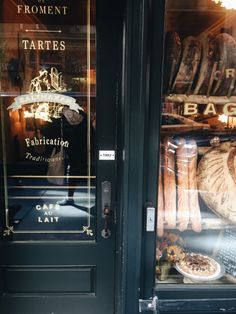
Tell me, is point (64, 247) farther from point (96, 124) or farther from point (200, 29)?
point (200, 29)

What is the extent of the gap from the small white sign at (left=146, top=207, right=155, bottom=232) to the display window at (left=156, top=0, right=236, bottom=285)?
22 centimetres

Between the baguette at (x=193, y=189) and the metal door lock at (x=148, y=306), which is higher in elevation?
the baguette at (x=193, y=189)

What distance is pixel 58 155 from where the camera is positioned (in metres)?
2.22

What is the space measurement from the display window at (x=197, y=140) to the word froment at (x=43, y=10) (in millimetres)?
636

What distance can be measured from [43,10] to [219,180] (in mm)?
1434

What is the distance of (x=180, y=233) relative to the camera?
2143 mm

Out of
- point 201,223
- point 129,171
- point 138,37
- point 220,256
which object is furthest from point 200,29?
point 220,256

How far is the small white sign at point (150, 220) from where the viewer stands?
1.76 meters

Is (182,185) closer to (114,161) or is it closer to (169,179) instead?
(169,179)

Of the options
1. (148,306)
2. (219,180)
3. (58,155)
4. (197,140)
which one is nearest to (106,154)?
(58,155)

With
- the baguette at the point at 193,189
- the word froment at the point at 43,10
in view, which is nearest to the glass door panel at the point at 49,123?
the word froment at the point at 43,10

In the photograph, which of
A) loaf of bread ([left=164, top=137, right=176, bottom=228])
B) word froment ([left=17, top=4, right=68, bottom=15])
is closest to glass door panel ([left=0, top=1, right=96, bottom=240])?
word froment ([left=17, top=4, right=68, bottom=15])

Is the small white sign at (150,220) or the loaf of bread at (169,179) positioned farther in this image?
the loaf of bread at (169,179)

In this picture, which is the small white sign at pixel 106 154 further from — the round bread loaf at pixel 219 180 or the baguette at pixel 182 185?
the round bread loaf at pixel 219 180
